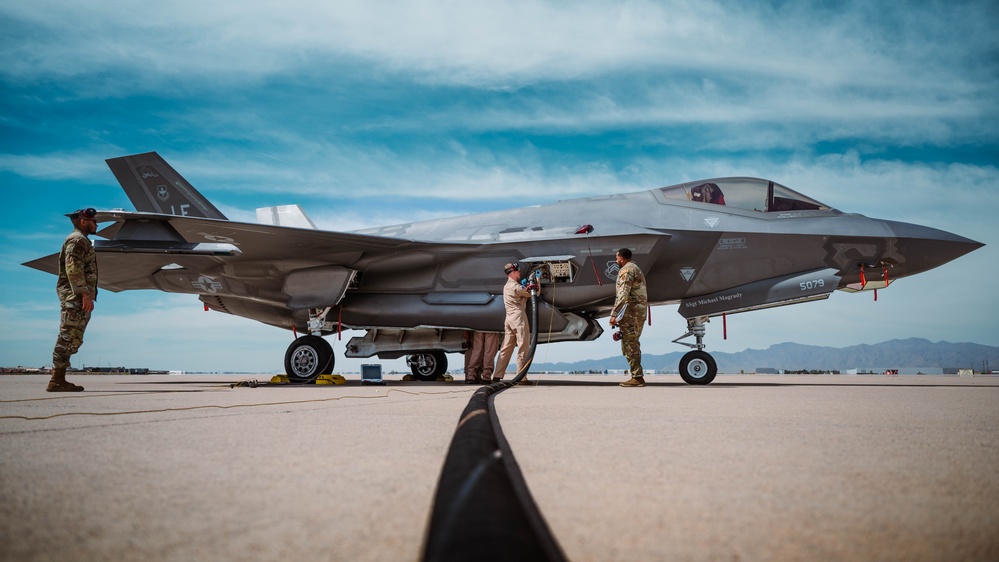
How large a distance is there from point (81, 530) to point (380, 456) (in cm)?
105

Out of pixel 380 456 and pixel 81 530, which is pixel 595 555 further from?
pixel 380 456

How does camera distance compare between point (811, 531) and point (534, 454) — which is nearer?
point (811, 531)

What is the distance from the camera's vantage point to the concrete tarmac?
1194 mm

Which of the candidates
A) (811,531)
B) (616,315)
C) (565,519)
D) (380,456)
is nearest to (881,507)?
(811,531)

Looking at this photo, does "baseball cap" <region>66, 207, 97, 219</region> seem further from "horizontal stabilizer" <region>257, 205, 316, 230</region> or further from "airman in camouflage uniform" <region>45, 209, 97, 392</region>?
"horizontal stabilizer" <region>257, 205, 316, 230</region>

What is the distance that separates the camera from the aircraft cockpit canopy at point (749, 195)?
8633mm

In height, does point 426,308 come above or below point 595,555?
above

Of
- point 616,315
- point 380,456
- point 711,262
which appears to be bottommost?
point 380,456

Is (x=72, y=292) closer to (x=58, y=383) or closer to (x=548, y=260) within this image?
(x=58, y=383)

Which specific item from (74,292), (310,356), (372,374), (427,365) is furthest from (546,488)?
(427,365)

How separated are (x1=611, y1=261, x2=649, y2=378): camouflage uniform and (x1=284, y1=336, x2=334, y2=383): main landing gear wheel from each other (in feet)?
15.4

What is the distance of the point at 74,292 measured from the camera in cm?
668

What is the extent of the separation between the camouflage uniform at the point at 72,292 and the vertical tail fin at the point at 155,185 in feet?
18.8

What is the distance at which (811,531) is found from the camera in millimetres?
1273
